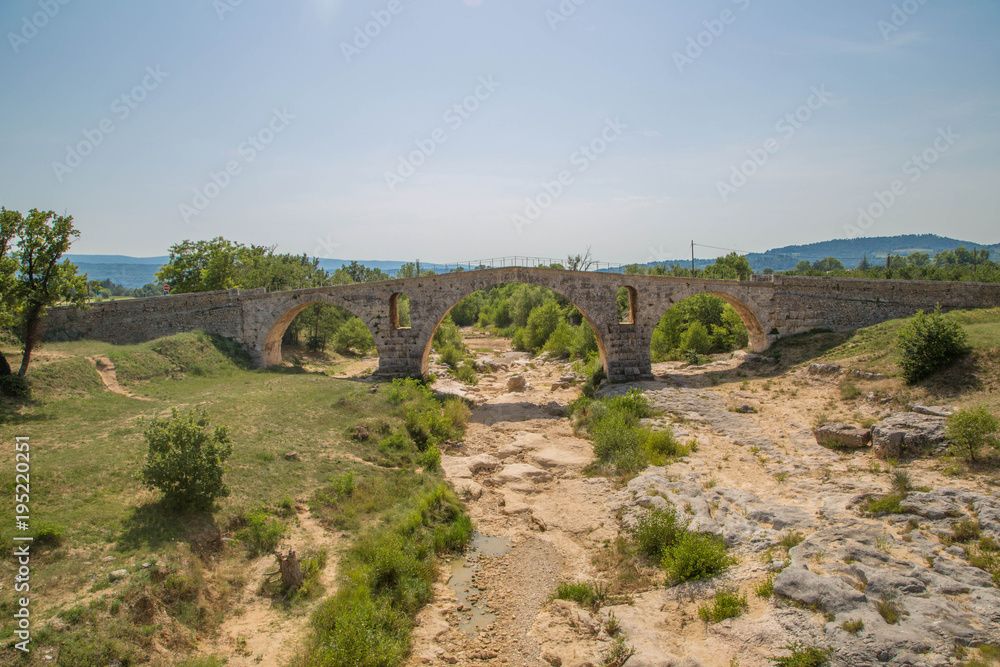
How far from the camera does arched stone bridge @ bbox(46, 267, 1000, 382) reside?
2898cm

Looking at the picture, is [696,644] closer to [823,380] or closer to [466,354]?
[823,380]

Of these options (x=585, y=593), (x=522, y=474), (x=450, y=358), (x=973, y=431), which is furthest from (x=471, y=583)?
(x=450, y=358)

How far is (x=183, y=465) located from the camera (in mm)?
11719

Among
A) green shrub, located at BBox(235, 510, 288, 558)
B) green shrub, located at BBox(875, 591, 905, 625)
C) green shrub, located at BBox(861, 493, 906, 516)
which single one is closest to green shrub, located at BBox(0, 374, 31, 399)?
green shrub, located at BBox(235, 510, 288, 558)

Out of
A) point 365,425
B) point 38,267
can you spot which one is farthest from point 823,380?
point 38,267

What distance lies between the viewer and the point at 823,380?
23.9m

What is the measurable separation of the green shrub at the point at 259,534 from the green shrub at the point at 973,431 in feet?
56.4

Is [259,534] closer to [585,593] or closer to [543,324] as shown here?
[585,593]

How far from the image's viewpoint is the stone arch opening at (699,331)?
35.6 meters

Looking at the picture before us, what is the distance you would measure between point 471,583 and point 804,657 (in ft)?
22.9

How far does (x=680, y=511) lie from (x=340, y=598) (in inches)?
332

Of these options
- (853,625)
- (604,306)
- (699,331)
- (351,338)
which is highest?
(604,306)

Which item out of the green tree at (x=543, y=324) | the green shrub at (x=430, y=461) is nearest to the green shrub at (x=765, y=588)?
the green shrub at (x=430, y=461)

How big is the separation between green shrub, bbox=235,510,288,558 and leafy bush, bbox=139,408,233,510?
3.21 ft
